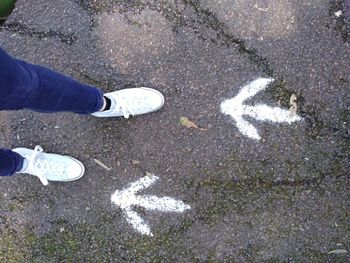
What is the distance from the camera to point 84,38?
239 centimetres

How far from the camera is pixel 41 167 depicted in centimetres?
229

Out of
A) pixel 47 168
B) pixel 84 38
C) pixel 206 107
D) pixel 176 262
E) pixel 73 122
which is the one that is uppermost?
pixel 84 38

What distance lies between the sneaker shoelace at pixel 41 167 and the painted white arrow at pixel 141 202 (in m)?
0.34

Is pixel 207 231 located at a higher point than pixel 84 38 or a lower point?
lower

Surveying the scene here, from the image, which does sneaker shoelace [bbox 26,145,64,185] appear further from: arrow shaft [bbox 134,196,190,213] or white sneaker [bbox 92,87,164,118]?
arrow shaft [bbox 134,196,190,213]

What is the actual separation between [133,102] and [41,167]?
59cm

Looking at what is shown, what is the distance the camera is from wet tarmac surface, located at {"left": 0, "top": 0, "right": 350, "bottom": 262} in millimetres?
2248

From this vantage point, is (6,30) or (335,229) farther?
(6,30)

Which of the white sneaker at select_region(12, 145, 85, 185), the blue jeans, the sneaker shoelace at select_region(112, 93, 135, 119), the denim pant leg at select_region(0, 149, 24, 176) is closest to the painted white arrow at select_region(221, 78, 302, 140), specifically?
the sneaker shoelace at select_region(112, 93, 135, 119)

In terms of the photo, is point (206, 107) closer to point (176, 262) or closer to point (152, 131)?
point (152, 131)

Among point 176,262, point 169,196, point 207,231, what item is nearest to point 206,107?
point 169,196

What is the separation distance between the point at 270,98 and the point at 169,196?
75 cm

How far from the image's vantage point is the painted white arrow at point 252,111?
228 centimetres

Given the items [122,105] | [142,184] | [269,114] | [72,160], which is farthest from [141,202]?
[269,114]
